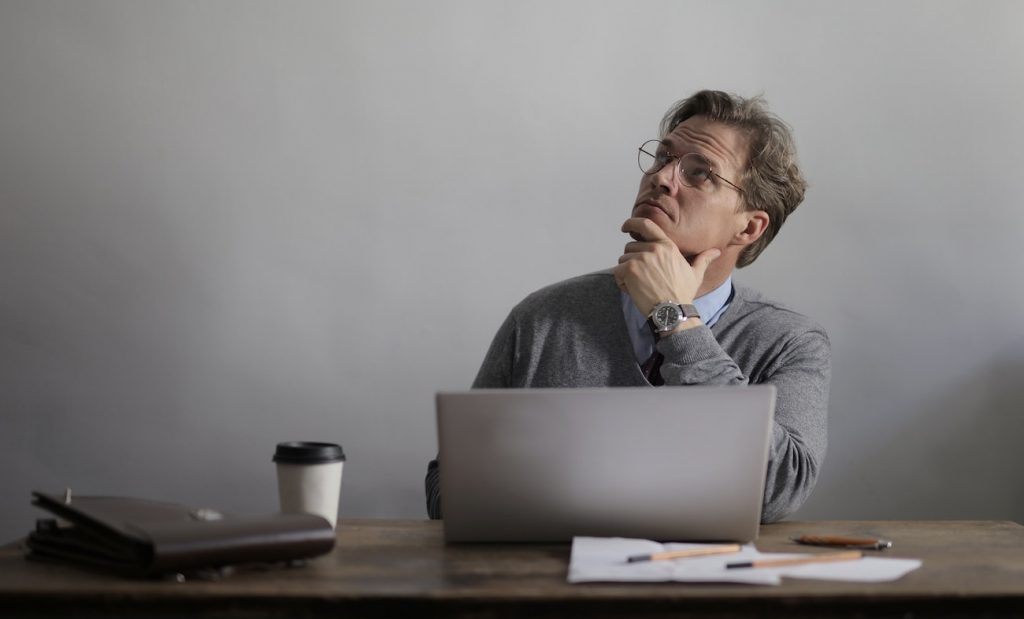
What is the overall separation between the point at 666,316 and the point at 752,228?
44 cm

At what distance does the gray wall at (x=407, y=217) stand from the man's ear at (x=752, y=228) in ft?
1.14

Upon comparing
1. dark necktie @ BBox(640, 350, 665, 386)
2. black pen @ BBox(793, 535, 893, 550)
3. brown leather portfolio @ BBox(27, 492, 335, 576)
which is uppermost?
dark necktie @ BBox(640, 350, 665, 386)

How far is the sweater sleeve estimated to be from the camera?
1492mm

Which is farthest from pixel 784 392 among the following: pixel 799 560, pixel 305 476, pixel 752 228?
pixel 305 476

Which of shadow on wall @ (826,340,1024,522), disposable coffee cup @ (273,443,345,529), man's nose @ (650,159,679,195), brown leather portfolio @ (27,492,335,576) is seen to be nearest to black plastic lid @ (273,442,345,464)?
disposable coffee cup @ (273,443,345,529)

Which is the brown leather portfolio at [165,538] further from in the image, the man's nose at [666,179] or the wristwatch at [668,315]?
the man's nose at [666,179]

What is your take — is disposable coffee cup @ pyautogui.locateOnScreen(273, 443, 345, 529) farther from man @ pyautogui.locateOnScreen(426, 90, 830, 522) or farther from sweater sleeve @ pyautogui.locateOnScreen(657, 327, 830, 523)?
sweater sleeve @ pyautogui.locateOnScreen(657, 327, 830, 523)

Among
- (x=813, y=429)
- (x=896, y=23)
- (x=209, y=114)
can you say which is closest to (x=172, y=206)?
(x=209, y=114)

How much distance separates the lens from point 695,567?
1015mm

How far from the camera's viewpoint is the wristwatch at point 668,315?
5.35ft

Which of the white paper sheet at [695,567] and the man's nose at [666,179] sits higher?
the man's nose at [666,179]

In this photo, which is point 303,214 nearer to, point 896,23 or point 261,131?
point 261,131

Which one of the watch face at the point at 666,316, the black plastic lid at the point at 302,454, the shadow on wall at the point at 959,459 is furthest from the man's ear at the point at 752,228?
the black plastic lid at the point at 302,454

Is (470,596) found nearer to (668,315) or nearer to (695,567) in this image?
(695,567)
